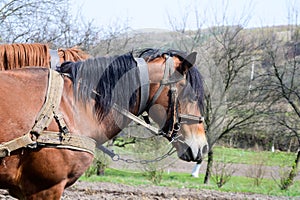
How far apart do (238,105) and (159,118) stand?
13.7 m

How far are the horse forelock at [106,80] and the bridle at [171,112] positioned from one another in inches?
5.1

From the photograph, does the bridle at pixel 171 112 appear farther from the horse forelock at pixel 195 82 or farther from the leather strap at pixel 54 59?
the leather strap at pixel 54 59

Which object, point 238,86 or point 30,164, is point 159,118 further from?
point 238,86

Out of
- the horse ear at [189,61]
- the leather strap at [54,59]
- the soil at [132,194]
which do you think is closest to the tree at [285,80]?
the soil at [132,194]

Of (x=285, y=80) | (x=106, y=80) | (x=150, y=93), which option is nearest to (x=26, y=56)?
(x=106, y=80)

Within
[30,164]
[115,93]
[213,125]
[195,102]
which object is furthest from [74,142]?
[213,125]

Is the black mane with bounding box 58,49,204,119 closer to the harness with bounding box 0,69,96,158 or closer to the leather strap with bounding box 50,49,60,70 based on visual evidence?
the harness with bounding box 0,69,96,158

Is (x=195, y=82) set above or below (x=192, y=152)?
above

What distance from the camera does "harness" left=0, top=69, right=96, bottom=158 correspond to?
292 cm

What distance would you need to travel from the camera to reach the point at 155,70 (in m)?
3.64

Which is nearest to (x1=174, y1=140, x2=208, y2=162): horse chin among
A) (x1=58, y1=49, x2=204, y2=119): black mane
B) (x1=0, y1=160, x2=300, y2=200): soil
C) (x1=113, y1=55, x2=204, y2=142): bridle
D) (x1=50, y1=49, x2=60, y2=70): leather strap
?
(x1=113, y1=55, x2=204, y2=142): bridle

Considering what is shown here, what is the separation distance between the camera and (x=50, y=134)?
3.03m

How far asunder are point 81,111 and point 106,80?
36 cm

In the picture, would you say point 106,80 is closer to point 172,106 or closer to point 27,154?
point 172,106
